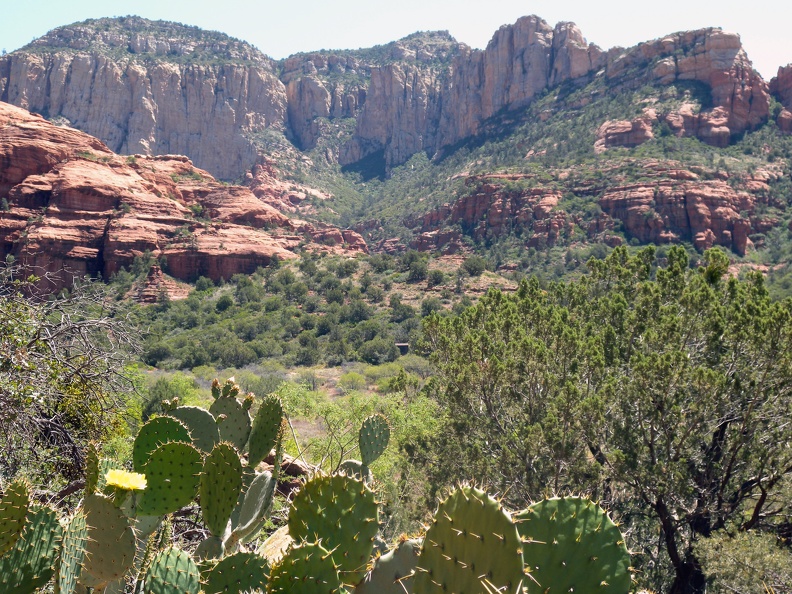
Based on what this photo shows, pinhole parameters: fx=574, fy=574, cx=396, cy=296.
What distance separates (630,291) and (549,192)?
1856 inches

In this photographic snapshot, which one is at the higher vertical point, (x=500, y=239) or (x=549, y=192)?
(x=549, y=192)

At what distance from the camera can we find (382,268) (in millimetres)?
47281

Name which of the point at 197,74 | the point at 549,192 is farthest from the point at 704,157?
the point at 197,74

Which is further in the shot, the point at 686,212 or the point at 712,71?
the point at 712,71

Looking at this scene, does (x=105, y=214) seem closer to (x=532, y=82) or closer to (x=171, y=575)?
(x=171, y=575)

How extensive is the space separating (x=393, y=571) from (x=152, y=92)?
111 meters

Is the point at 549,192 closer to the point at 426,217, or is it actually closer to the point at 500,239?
the point at 500,239

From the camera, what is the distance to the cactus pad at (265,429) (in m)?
3.01

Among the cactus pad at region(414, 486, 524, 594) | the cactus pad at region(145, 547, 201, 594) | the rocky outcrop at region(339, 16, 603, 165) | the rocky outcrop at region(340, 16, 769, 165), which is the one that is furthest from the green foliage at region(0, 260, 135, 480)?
the rocky outcrop at region(339, 16, 603, 165)

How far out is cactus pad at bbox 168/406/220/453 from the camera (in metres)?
3.15

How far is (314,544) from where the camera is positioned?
1.58m

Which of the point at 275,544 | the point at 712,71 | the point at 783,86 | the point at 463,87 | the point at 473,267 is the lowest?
the point at 473,267

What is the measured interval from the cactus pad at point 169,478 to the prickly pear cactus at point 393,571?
0.85 m

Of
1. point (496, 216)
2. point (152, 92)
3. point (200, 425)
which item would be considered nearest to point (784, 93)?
point (496, 216)
